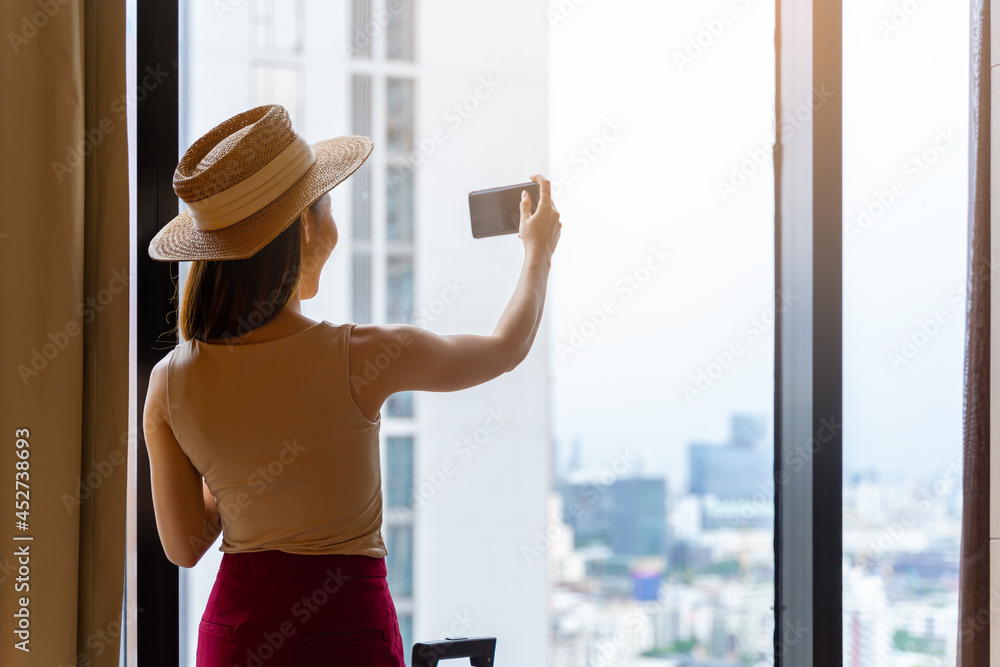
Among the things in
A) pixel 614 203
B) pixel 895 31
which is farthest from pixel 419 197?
pixel 895 31

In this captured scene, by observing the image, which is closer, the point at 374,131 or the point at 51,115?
the point at 51,115

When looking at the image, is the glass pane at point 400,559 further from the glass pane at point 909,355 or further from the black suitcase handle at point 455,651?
the glass pane at point 909,355

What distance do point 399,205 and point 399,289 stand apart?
6.0 inches

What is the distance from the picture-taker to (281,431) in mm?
881

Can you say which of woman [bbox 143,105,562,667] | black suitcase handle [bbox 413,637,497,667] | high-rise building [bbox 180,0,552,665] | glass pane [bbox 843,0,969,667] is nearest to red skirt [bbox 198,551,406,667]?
woman [bbox 143,105,562,667]

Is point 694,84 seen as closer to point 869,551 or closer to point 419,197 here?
point 419,197

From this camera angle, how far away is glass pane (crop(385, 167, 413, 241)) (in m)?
1.36

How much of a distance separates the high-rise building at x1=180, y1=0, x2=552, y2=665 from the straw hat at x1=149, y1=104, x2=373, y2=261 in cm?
42

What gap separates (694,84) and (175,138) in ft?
3.22

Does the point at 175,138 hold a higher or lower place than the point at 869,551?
higher

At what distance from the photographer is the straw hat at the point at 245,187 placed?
2.88 ft

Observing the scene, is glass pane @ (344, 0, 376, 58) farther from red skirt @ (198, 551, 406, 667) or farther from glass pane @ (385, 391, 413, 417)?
red skirt @ (198, 551, 406, 667)

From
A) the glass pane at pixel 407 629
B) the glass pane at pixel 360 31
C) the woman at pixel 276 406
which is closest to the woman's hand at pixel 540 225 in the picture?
the woman at pixel 276 406

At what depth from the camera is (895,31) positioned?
156 cm
